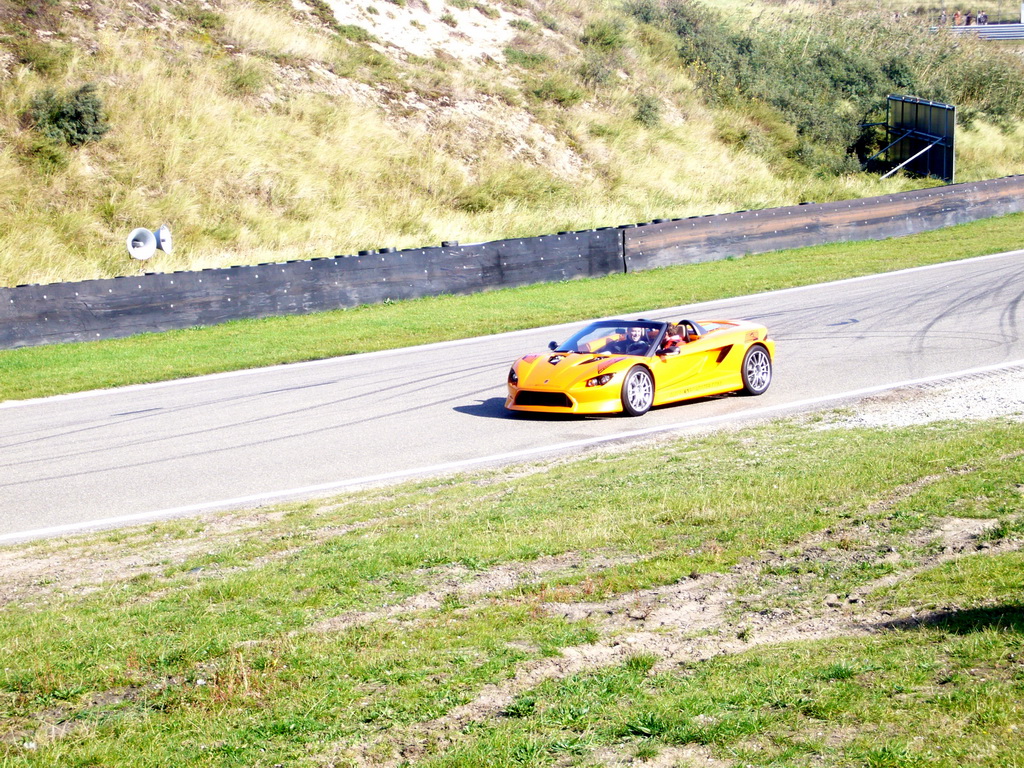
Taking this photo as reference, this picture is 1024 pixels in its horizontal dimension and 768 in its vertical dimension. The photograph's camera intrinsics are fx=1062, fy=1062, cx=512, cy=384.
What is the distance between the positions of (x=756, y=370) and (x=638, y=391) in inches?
76.0

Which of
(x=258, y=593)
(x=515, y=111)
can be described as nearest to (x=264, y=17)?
(x=515, y=111)

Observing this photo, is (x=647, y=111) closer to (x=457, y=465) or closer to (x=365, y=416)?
(x=365, y=416)

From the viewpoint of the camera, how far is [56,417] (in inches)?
567

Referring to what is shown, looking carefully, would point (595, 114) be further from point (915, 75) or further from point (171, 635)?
point (171, 635)

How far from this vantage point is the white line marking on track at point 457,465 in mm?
Answer: 9133

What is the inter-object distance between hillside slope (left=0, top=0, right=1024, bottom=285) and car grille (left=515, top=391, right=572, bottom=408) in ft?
54.3

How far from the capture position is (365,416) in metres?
13.4

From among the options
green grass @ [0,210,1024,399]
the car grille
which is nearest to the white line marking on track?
the car grille

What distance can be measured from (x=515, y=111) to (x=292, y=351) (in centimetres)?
2459

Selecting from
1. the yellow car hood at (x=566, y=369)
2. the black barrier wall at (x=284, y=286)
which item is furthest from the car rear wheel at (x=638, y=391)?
the black barrier wall at (x=284, y=286)

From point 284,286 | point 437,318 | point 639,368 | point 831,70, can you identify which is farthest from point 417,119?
point 639,368

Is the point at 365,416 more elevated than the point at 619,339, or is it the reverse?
the point at 619,339

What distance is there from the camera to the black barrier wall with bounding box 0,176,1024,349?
19.9 metres

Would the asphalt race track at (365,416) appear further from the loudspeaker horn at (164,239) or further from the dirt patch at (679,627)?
the loudspeaker horn at (164,239)
